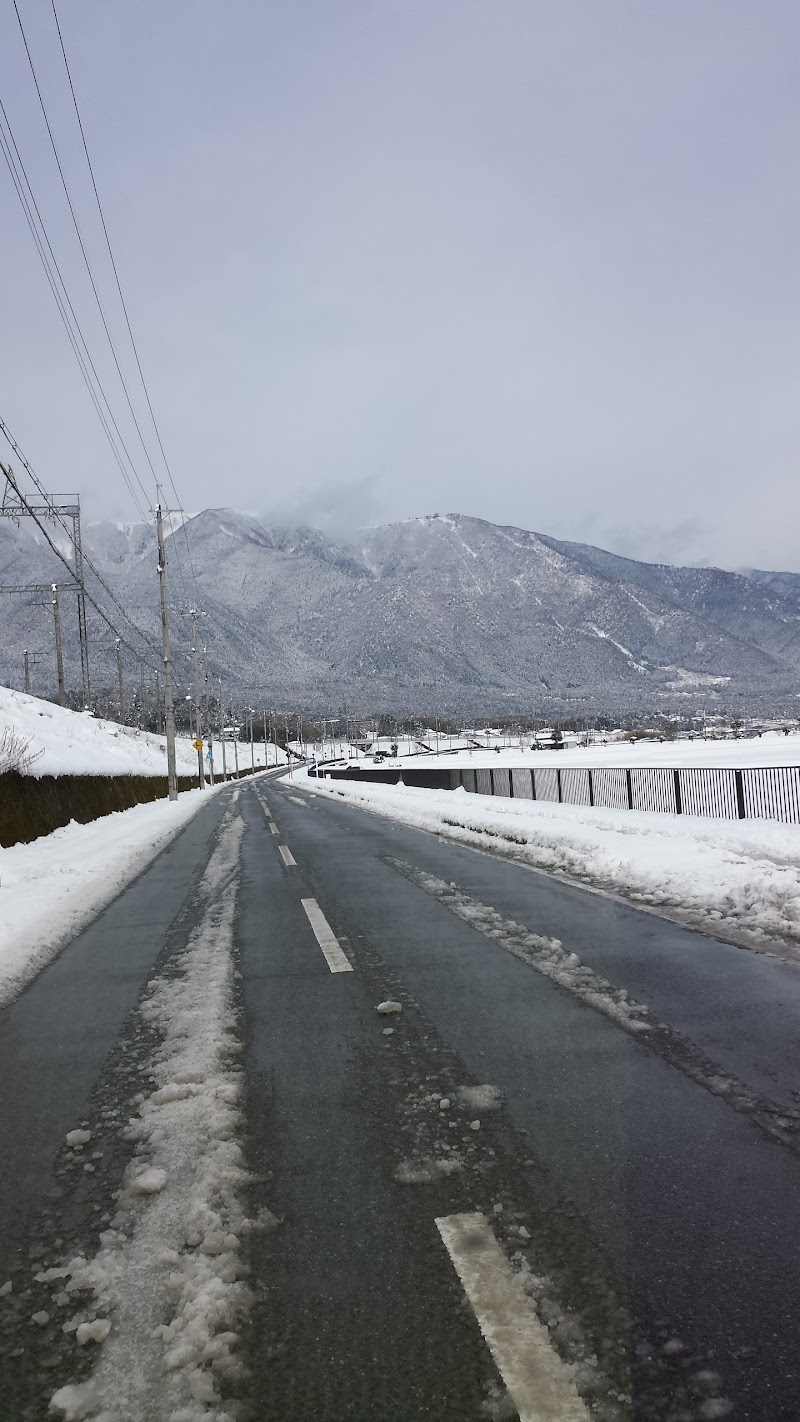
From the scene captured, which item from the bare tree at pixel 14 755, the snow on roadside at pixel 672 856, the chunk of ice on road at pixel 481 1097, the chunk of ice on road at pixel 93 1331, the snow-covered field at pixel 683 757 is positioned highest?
the bare tree at pixel 14 755

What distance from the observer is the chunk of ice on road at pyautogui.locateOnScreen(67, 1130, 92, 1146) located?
354cm

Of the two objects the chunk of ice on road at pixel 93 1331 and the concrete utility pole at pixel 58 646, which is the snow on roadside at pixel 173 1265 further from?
the concrete utility pole at pixel 58 646

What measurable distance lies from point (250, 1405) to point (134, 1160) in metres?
1.55

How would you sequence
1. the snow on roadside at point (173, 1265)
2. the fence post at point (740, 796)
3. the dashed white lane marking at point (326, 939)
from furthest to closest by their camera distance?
the fence post at point (740, 796), the dashed white lane marking at point (326, 939), the snow on roadside at point (173, 1265)

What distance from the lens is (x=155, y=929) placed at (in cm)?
820

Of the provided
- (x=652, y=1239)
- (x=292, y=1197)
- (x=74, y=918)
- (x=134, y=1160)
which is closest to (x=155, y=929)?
(x=74, y=918)

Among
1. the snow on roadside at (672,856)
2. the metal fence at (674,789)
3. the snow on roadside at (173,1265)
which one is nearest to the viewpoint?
the snow on roadside at (173,1265)

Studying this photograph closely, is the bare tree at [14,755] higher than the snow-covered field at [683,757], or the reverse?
the bare tree at [14,755]

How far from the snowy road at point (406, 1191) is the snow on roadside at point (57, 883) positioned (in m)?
1.24

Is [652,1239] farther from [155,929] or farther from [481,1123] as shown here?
[155,929]

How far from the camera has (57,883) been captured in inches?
448

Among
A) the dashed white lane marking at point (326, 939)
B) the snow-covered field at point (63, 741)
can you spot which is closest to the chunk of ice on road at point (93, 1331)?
the dashed white lane marking at point (326, 939)


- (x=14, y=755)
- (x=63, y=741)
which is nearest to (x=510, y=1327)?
(x=14, y=755)

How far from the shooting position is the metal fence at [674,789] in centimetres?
1923
